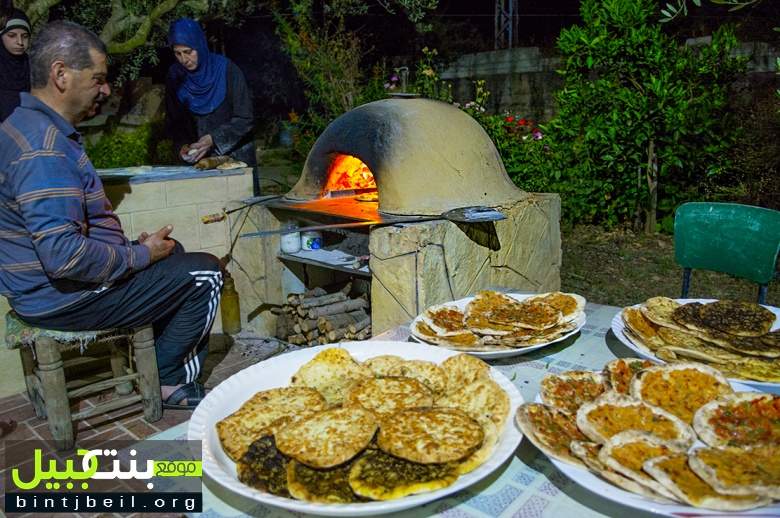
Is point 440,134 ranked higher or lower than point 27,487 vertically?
higher

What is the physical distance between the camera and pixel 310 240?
4.87m

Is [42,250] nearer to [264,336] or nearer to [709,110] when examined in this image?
[264,336]

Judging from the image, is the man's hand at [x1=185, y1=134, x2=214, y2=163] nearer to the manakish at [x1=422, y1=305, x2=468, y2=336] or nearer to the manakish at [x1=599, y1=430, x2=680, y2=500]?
the manakish at [x1=422, y1=305, x2=468, y2=336]

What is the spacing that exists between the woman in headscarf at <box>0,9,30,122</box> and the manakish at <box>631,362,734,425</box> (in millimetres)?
4667

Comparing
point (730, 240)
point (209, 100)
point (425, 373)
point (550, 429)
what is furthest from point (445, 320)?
point (209, 100)

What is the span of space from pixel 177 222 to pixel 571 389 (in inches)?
150

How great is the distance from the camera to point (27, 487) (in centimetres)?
271

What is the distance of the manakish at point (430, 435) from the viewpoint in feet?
3.66

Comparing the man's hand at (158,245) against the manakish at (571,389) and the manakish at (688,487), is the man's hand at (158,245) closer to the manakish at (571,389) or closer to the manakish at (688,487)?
the manakish at (571,389)

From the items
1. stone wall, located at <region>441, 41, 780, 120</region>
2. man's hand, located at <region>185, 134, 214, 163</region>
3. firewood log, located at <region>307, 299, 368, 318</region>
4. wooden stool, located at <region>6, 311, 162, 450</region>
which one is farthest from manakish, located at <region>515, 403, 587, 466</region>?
stone wall, located at <region>441, 41, 780, 120</region>

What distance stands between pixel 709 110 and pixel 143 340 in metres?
6.26

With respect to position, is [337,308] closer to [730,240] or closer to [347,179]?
[347,179]

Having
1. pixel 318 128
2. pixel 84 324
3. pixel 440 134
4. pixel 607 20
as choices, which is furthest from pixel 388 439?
pixel 318 128

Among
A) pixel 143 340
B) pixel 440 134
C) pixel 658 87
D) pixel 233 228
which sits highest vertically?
pixel 658 87
